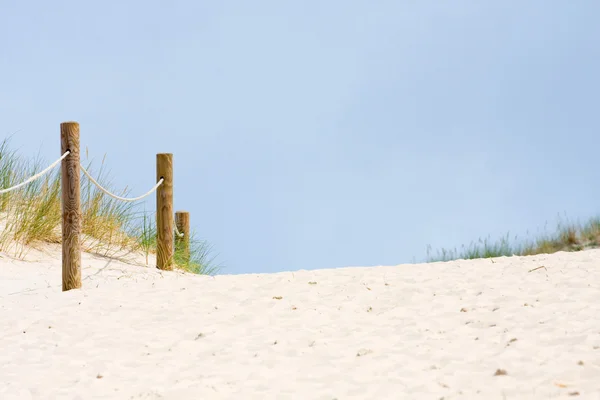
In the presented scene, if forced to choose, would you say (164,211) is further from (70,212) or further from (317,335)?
(317,335)

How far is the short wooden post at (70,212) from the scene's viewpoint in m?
5.80

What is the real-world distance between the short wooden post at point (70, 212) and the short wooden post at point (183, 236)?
9.20ft

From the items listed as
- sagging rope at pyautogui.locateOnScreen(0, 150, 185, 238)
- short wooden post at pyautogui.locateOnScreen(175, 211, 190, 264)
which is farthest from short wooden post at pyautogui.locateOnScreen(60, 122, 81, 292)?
short wooden post at pyautogui.locateOnScreen(175, 211, 190, 264)

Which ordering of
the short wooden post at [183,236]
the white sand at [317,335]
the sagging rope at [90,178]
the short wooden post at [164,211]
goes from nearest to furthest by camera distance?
the white sand at [317,335] → the sagging rope at [90,178] → the short wooden post at [164,211] → the short wooden post at [183,236]

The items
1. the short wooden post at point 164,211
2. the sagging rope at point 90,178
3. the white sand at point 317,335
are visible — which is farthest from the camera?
the short wooden post at point 164,211

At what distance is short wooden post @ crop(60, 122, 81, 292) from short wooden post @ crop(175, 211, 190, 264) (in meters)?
2.80

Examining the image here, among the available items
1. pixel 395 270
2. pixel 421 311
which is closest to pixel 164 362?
pixel 421 311

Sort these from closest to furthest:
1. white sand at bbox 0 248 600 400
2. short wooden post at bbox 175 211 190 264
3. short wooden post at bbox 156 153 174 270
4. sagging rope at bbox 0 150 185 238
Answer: white sand at bbox 0 248 600 400 → sagging rope at bbox 0 150 185 238 → short wooden post at bbox 156 153 174 270 → short wooden post at bbox 175 211 190 264

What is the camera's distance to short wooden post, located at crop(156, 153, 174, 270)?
303 inches

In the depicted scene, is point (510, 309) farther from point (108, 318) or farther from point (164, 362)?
point (108, 318)

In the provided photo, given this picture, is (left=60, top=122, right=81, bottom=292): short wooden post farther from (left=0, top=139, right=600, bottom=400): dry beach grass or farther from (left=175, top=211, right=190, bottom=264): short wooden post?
(left=175, top=211, right=190, bottom=264): short wooden post

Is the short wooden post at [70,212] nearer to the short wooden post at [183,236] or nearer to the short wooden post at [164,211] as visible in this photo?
the short wooden post at [164,211]

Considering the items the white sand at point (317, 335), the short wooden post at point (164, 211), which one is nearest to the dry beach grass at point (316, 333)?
the white sand at point (317, 335)

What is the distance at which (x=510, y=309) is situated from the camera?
4.56m
